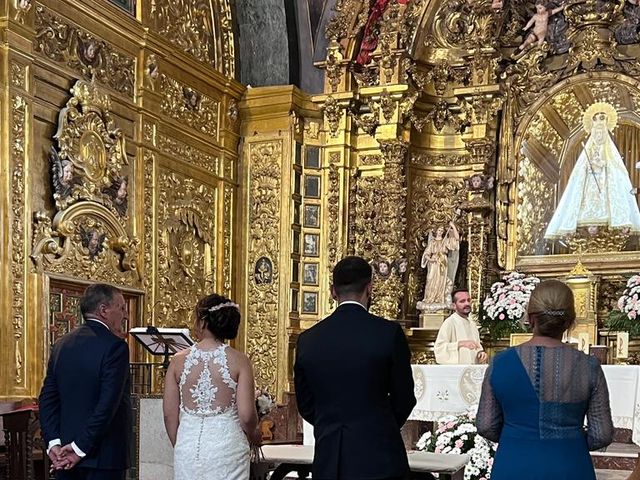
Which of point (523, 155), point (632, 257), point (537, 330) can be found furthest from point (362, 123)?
point (537, 330)

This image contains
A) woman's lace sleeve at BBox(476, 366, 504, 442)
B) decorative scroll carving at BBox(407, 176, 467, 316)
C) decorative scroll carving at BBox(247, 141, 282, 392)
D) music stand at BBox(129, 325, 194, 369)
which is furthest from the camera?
decorative scroll carving at BBox(247, 141, 282, 392)

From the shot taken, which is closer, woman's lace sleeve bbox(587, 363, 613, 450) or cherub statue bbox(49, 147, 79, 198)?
woman's lace sleeve bbox(587, 363, 613, 450)

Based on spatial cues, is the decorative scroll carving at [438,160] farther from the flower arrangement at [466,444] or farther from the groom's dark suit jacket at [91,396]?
the groom's dark suit jacket at [91,396]

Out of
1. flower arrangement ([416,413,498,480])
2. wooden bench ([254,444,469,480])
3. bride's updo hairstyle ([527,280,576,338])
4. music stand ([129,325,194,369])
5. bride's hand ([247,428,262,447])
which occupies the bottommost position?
flower arrangement ([416,413,498,480])

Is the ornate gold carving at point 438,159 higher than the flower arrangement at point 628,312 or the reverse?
higher

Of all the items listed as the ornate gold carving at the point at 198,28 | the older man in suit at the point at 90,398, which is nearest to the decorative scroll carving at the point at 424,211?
the ornate gold carving at the point at 198,28

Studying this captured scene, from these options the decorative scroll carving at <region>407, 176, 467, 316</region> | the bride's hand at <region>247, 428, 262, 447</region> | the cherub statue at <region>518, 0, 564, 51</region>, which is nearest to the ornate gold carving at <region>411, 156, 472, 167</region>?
the decorative scroll carving at <region>407, 176, 467, 316</region>

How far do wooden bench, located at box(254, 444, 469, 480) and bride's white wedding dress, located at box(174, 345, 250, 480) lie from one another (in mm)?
510

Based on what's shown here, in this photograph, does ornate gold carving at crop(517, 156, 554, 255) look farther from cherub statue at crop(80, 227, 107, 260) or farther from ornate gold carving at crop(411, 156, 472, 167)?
cherub statue at crop(80, 227, 107, 260)

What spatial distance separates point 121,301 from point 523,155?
10.2 metres

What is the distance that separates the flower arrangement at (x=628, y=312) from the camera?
1259 cm

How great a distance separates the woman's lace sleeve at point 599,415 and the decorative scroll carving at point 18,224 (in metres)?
7.42

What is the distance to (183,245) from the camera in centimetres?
1396

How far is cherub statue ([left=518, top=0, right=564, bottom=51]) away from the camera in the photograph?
14.8 metres
